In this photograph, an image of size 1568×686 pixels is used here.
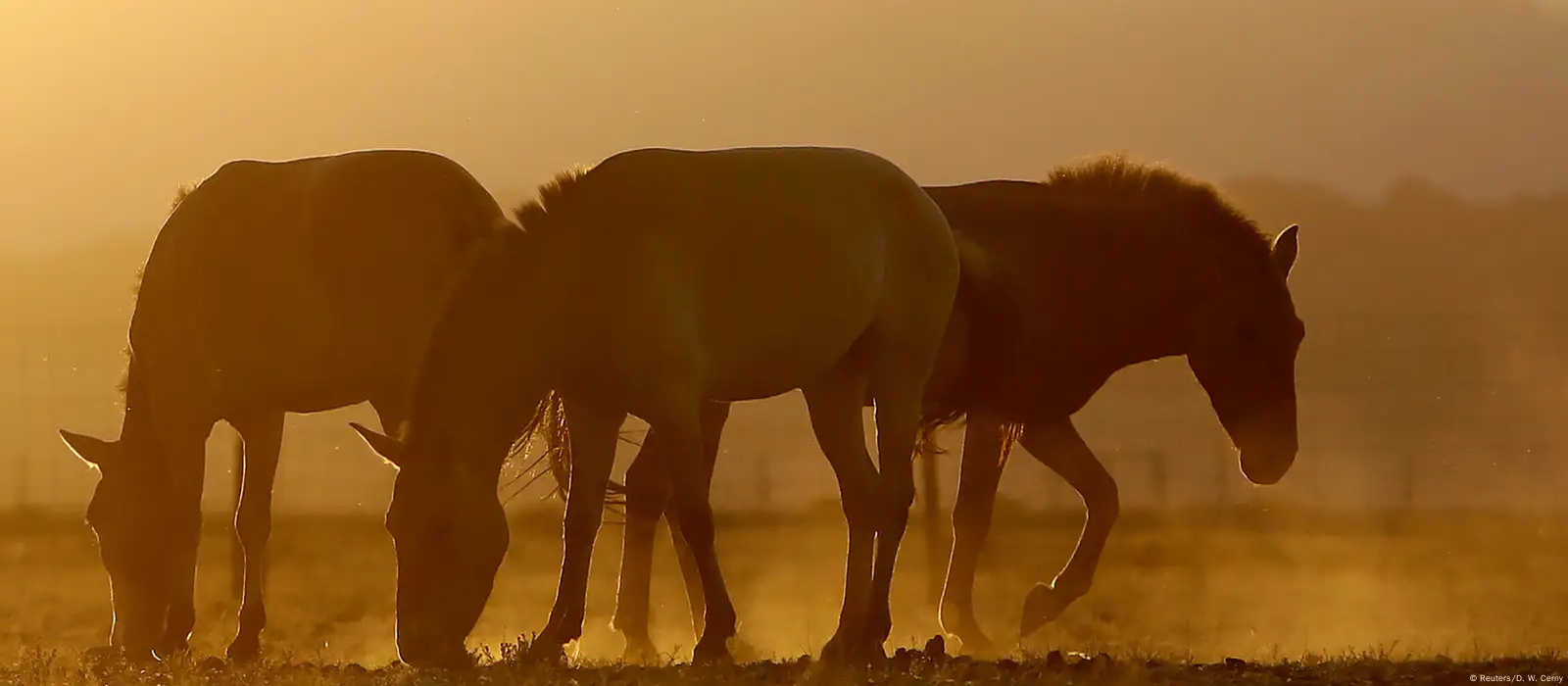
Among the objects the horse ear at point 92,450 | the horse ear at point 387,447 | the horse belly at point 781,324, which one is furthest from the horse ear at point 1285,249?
the horse ear at point 92,450

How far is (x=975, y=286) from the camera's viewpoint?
27.9 feet

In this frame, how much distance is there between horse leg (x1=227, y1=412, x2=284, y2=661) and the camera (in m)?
8.32

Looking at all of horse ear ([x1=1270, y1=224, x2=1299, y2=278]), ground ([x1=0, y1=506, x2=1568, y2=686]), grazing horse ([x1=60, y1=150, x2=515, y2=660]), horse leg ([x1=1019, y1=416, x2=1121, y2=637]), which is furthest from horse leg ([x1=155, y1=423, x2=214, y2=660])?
horse ear ([x1=1270, y1=224, x2=1299, y2=278])

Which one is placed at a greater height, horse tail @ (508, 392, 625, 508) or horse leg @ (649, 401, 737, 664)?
horse tail @ (508, 392, 625, 508)

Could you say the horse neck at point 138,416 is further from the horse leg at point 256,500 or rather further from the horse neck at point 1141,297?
the horse neck at point 1141,297

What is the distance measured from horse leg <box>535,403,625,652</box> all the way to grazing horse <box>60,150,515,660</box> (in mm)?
1568

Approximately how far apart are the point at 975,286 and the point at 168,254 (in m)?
4.22

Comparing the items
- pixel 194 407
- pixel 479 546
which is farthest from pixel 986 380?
pixel 194 407

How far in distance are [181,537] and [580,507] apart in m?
2.25

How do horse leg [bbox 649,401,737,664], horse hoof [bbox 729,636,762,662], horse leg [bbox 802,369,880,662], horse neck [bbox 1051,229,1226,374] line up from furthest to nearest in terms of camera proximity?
horse neck [bbox 1051,229,1226,374]
horse hoof [bbox 729,636,762,662]
horse leg [bbox 802,369,880,662]
horse leg [bbox 649,401,737,664]

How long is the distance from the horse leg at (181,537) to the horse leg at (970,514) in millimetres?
3773

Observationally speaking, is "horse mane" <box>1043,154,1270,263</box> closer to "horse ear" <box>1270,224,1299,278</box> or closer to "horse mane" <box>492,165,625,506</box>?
"horse ear" <box>1270,224,1299,278</box>

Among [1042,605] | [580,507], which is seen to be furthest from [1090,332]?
[580,507]

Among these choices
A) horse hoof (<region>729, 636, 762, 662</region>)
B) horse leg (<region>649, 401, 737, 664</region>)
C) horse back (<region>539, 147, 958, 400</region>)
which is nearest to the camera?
horse leg (<region>649, 401, 737, 664</region>)
